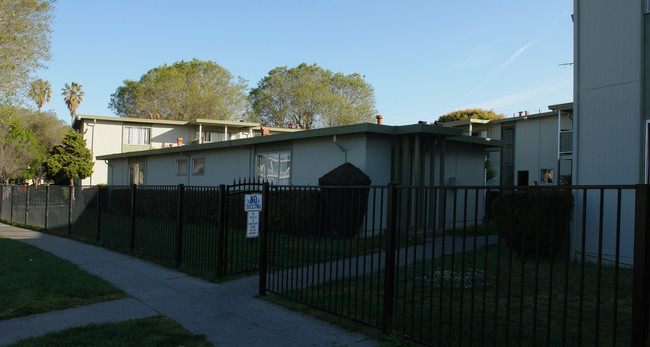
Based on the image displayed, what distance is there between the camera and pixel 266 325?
16.9 ft

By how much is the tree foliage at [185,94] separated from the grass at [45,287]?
128ft

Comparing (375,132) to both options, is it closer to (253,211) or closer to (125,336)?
(253,211)

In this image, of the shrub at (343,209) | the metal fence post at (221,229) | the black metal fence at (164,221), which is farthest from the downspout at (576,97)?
the metal fence post at (221,229)

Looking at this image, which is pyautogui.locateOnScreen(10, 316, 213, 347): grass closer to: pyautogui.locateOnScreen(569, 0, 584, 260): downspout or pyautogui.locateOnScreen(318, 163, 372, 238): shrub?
pyautogui.locateOnScreen(318, 163, 372, 238): shrub

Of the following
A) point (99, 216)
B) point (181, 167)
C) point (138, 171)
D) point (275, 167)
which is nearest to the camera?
point (99, 216)

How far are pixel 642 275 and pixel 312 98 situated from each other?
147 feet

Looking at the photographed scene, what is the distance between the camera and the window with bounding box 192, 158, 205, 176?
19078 mm

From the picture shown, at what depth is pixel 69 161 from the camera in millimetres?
28234

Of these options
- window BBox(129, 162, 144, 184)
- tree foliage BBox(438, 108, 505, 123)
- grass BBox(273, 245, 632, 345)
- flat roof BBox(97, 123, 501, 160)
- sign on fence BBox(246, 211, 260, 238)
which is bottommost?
grass BBox(273, 245, 632, 345)

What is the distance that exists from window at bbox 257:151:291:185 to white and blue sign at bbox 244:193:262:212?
784 centimetres

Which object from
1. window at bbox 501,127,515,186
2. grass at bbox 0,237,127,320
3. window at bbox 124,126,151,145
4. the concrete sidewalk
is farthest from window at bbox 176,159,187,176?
window at bbox 501,127,515,186

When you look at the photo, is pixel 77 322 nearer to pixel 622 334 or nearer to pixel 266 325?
pixel 266 325

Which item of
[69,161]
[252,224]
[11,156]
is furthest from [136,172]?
[252,224]

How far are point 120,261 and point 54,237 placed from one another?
19.4ft
